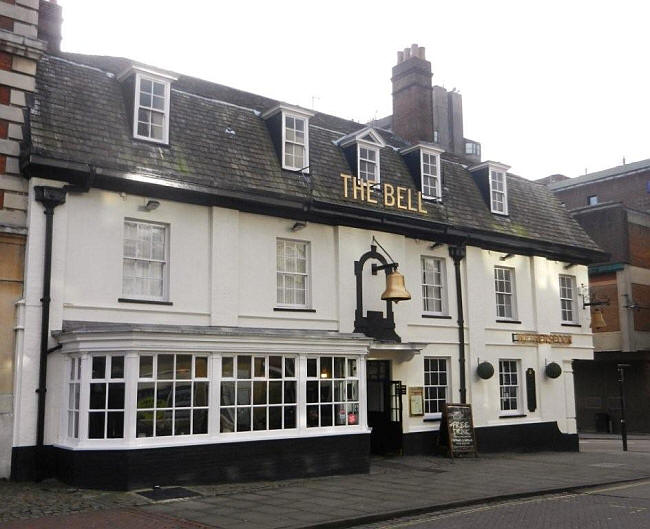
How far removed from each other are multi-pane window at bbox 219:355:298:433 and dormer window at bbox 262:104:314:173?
19.6 feet

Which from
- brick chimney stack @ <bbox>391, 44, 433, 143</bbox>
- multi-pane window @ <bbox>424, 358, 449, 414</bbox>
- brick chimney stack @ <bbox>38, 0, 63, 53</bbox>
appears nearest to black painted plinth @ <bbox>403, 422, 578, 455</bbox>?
multi-pane window @ <bbox>424, 358, 449, 414</bbox>

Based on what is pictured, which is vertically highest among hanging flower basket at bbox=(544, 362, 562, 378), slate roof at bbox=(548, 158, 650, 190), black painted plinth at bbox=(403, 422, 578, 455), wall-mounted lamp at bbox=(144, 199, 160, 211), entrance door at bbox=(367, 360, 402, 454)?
slate roof at bbox=(548, 158, 650, 190)

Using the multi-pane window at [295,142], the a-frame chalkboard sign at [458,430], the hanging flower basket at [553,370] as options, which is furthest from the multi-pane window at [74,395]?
the hanging flower basket at [553,370]

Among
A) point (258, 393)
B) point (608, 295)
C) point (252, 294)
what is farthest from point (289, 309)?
point (608, 295)

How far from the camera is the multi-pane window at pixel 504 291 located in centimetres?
2292

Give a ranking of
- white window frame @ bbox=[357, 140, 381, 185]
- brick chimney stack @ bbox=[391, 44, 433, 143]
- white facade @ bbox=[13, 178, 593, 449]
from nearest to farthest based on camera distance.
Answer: white facade @ bbox=[13, 178, 593, 449] < white window frame @ bbox=[357, 140, 381, 185] < brick chimney stack @ bbox=[391, 44, 433, 143]

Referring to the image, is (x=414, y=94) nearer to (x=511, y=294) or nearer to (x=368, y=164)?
(x=368, y=164)

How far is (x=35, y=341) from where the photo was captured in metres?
13.9

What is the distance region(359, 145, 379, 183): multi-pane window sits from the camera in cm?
2039

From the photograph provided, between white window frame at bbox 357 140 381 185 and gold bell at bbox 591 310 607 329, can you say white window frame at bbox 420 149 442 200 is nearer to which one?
white window frame at bbox 357 140 381 185

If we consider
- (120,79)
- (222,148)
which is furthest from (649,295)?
(120,79)

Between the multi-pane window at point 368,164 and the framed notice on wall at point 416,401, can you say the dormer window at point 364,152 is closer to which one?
the multi-pane window at point 368,164

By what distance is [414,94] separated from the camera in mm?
25547

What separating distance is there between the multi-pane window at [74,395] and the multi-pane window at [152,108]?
18.6 ft
